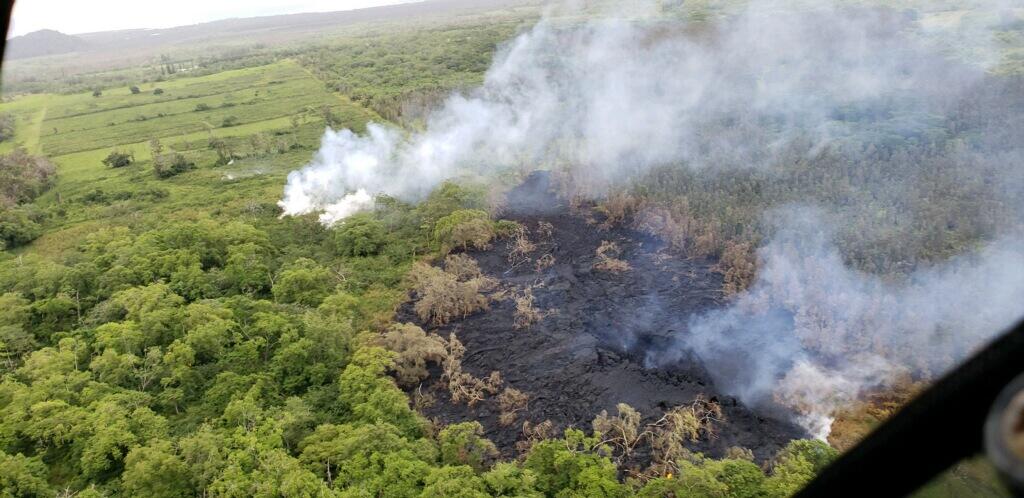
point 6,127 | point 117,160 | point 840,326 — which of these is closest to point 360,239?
point 840,326

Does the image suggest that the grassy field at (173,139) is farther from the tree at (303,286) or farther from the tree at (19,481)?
the tree at (19,481)

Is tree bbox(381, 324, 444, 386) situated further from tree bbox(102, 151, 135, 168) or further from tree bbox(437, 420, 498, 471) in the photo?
tree bbox(102, 151, 135, 168)

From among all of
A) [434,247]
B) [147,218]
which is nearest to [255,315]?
[434,247]

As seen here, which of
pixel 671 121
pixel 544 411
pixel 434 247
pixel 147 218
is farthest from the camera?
pixel 671 121

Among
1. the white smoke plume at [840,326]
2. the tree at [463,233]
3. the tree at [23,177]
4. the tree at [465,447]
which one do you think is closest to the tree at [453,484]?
the tree at [465,447]

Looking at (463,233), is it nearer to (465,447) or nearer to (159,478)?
(465,447)

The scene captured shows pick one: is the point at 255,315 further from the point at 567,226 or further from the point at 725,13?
the point at 725,13

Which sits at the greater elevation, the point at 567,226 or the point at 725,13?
the point at 725,13
